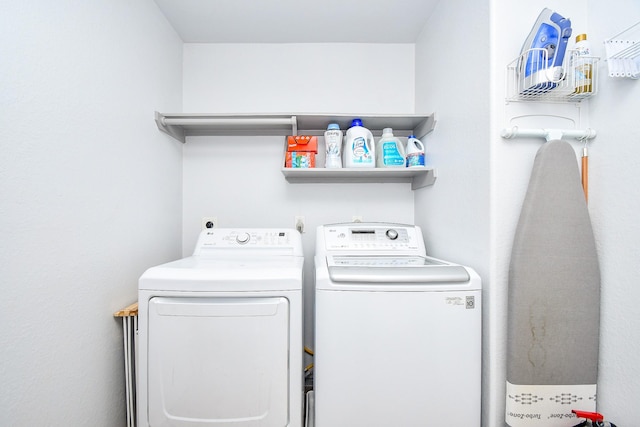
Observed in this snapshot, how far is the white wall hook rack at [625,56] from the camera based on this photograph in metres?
0.88

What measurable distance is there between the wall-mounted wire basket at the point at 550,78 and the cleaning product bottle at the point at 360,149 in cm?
72

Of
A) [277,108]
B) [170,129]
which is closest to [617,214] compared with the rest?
[277,108]

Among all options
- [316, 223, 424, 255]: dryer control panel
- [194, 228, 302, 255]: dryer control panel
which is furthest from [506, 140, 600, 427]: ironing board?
[194, 228, 302, 255]: dryer control panel

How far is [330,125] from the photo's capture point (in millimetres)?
1644

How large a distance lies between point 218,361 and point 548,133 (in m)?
1.55

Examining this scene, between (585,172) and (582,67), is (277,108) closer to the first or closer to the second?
(582,67)

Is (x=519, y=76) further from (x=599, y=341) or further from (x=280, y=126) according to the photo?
(x=280, y=126)

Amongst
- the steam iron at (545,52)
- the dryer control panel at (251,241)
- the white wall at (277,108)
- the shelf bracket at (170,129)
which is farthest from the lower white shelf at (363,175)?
the shelf bracket at (170,129)

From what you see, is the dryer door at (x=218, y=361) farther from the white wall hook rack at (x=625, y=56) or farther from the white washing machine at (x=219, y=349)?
the white wall hook rack at (x=625, y=56)

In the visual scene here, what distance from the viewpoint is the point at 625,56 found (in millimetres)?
883

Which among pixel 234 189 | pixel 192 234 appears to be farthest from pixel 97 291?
pixel 234 189

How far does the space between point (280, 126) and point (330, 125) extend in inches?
13.3

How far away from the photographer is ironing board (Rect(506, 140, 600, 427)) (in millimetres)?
966

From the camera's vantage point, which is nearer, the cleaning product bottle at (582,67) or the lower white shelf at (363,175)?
the cleaning product bottle at (582,67)
